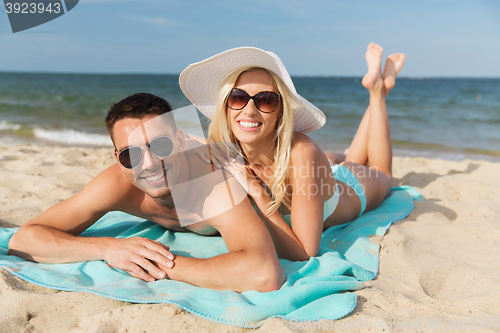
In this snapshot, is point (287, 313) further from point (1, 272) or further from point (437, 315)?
point (1, 272)

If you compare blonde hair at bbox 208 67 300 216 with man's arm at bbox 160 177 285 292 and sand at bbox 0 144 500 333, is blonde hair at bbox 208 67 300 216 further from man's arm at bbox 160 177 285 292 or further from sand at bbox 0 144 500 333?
sand at bbox 0 144 500 333

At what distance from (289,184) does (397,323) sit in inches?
53.2

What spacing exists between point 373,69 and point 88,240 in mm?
3901

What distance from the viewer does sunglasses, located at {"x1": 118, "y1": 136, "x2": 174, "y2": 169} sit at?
228 centimetres

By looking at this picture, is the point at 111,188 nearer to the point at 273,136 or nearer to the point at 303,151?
the point at 273,136

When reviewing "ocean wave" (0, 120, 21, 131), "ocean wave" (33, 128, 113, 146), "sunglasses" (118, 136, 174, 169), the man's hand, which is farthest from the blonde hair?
"ocean wave" (0, 120, 21, 131)

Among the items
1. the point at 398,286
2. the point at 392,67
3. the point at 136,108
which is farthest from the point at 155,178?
the point at 392,67

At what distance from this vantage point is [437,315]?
6.57ft

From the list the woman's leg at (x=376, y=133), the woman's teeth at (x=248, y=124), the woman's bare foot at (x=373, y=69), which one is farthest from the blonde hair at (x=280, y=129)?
the woman's bare foot at (x=373, y=69)

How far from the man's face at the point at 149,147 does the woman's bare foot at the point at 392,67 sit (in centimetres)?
326

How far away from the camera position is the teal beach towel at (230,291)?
1972mm

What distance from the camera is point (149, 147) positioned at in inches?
90.0

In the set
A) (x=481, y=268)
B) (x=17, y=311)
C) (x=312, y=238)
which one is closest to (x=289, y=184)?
(x=312, y=238)

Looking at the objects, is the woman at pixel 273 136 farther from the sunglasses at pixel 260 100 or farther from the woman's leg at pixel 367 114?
the woman's leg at pixel 367 114
